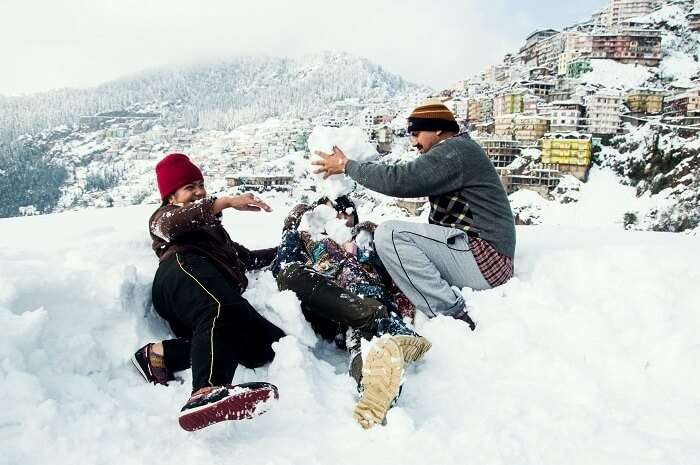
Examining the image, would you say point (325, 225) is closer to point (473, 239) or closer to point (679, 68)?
point (473, 239)

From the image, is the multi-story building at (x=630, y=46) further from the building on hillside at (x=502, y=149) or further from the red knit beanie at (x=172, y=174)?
the red knit beanie at (x=172, y=174)

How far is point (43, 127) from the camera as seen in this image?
148500mm

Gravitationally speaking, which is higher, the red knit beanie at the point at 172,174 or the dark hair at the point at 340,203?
the red knit beanie at the point at 172,174

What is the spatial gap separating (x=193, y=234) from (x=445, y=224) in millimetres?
1433

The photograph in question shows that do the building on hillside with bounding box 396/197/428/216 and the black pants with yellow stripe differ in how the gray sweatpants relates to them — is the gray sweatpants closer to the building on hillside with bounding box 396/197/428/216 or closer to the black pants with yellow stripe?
the black pants with yellow stripe

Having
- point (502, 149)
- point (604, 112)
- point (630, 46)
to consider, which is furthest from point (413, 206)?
point (630, 46)

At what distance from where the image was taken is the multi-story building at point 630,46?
5903 cm

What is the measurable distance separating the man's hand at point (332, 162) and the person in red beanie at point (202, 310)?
1.51 ft

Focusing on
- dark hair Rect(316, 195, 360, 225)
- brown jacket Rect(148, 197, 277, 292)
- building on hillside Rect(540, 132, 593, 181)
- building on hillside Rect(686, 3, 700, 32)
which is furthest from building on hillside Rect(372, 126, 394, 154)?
brown jacket Rect(148, 197, 277, 292)

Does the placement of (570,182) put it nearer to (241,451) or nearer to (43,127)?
(241,451)

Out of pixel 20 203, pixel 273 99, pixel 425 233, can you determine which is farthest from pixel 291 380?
pixel 273 99

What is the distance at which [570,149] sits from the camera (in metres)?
43.9

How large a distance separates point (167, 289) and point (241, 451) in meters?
0.92

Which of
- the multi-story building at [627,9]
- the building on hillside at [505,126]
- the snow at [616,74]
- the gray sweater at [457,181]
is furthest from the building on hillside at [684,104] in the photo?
the gray sweater at [457,181]
